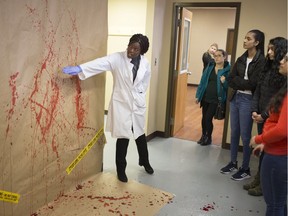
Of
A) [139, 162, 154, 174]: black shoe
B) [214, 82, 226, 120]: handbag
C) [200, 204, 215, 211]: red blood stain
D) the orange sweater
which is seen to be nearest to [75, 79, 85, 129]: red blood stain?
[139, 162, 154, 174]: black shoe

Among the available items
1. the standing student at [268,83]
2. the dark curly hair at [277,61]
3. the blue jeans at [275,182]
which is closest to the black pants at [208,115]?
the standing student at [268,83]

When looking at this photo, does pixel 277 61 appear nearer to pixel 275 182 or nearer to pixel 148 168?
pixel 275 182

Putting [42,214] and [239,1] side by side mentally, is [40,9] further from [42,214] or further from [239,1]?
[239,1]

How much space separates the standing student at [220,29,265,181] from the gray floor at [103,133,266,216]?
30cm

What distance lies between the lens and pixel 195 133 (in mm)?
4488

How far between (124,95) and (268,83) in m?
1.16

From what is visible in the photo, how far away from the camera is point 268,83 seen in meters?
2.29

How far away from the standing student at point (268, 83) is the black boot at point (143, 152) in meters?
0.95

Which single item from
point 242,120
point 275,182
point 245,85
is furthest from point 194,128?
point 275,182

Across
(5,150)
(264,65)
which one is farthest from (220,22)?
(5,150)

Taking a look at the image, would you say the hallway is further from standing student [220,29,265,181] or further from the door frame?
standing student [220,29,265,181]

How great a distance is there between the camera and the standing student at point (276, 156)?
1.51 metres

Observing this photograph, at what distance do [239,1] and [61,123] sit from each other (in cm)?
252

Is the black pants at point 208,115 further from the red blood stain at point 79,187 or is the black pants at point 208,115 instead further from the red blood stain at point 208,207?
the red blood stain at point 79,187
